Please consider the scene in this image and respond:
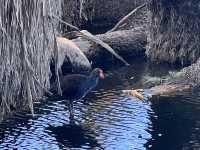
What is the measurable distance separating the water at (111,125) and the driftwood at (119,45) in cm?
297

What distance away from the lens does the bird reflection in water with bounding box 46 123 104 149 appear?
10.7 m

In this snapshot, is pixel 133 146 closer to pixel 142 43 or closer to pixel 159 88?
pixel 159 88

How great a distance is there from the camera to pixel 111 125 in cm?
1158

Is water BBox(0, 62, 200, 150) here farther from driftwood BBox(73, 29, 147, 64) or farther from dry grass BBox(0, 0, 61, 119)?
driftwood BBox(73, 29, 147, 64)

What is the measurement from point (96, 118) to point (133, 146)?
158 centimetres

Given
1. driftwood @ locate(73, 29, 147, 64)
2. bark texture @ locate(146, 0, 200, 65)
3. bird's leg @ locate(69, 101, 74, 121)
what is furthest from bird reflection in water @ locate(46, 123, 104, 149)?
bark texture @ locate(146, 0, 200, 65)

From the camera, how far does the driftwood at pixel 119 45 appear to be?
55.3 ft

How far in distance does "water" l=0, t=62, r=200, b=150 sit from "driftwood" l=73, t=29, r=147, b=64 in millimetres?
2967

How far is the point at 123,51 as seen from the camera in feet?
56.8

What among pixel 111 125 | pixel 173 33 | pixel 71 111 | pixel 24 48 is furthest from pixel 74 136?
pixel 173 33

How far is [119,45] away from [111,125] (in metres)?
5.88

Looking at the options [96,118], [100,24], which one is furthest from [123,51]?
[96,118]

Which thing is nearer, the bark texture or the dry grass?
the dry grass

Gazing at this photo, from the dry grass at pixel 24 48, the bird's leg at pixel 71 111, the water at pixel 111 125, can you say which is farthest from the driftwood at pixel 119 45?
the dry grass at pixel 24 48
